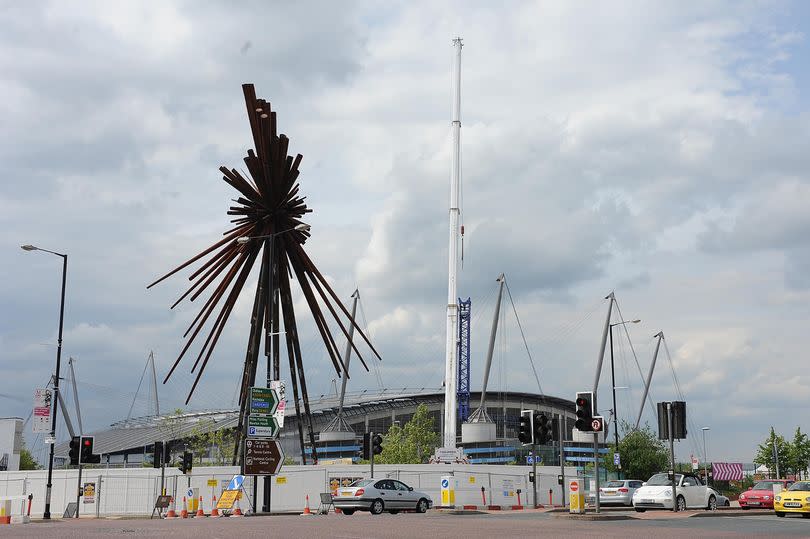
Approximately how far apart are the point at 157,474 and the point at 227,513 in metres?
11.7

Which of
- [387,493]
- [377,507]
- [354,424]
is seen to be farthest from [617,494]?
[354,424]

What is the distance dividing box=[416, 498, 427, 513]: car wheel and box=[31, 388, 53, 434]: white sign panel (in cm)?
1947

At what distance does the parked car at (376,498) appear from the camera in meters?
34.1

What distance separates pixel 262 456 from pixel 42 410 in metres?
16.8

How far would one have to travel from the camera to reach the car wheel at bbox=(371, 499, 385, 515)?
1342 inches

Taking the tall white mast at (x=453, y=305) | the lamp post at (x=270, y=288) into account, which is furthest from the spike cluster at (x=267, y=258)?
the tall white mast at (x=453, y=305)

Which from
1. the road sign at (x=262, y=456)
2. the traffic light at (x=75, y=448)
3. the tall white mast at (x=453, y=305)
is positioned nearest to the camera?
the road sign at (x=262, y=456)

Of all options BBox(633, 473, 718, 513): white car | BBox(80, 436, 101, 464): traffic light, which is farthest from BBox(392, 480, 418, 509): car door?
BBox(80, 436, 101, 464): traffic light

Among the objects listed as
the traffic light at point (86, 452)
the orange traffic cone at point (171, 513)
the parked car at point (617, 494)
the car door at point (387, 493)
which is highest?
the traffic light at point (86, 452)

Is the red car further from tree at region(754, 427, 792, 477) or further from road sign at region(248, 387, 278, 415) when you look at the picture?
tree at region(754, 427, 792, 477)

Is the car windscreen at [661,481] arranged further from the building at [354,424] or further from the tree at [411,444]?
the building at [354,424]

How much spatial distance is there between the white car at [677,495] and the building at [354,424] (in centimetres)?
6512

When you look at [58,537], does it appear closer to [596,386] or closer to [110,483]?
[110,483]

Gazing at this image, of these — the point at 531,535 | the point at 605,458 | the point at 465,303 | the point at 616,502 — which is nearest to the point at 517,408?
the point at 465,303
